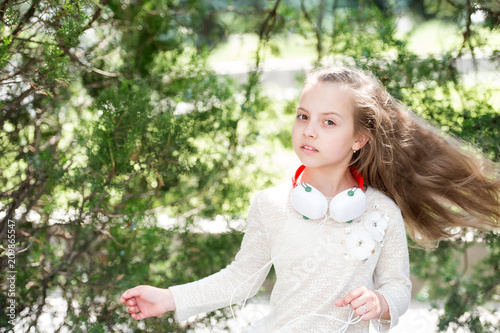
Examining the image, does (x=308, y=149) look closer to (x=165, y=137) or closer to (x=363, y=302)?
(x=363, y=302)

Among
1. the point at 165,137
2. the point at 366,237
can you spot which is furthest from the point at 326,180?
the point at 165,137

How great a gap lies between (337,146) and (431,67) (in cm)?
114

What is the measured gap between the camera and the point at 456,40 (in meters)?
2.98

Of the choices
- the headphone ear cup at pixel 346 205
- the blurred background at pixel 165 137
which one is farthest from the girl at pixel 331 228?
the blurred background at pixel 165 137

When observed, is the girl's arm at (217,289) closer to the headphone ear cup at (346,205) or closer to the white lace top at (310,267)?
the white lace top at (310,267)

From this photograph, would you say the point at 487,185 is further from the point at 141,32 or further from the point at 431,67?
the point at 141,32

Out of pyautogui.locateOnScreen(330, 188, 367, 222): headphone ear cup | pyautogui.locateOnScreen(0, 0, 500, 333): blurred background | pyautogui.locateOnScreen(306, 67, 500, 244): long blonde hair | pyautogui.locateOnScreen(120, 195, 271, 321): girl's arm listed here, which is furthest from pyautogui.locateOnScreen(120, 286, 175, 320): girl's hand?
pyautogui.locateOnScreen(306, 67, 500, 244): long blonde hair

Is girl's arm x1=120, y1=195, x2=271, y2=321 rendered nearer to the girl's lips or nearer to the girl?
the girl

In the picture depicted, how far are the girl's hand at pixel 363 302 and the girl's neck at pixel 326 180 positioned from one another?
45cm

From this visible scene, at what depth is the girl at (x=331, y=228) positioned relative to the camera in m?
2.08

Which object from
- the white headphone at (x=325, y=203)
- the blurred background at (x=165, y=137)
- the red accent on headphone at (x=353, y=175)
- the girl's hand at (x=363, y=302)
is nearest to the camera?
the girl's hand at (x=363, y=302)

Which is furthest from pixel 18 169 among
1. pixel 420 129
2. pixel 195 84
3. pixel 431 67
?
pixel 431 67

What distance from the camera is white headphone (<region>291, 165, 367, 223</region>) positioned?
205cm

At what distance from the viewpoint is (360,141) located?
2244 millimetres
